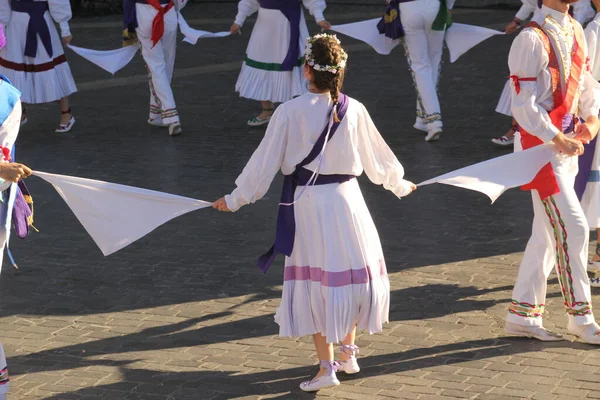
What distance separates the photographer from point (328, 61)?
515 cm

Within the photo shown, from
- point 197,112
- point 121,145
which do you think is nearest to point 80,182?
point 121,145

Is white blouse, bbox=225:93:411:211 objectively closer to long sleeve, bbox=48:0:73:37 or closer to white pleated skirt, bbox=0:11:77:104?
long sleeve, bbox=48:0:73:37

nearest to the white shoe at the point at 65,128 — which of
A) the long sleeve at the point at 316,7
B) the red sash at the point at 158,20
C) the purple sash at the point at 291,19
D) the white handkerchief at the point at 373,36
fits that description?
the red sash at the point at 158,20

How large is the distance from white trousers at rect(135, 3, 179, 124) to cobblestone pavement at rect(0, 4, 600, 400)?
337 millimetres

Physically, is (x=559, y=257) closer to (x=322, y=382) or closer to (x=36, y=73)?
(x=322, y=382)

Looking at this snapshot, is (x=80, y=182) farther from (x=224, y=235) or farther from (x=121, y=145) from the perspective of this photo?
(x=121, y=145)

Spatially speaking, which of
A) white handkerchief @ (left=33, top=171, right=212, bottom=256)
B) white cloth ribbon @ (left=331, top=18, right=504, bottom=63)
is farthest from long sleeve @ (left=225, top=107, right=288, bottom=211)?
white cloth ribbon @ (left=331, top=18, right=504, bottom=63)

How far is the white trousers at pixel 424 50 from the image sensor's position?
10.0 m

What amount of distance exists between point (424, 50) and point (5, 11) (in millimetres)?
4081

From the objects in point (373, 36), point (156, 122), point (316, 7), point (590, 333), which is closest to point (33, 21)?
point (156, 122)

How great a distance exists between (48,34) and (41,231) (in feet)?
11.1

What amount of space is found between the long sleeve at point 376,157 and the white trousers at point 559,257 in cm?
80

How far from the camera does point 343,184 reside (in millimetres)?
5309

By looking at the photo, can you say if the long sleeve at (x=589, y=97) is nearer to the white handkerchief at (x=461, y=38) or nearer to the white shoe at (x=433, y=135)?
the white handkerchief at (x=461, y=38)
